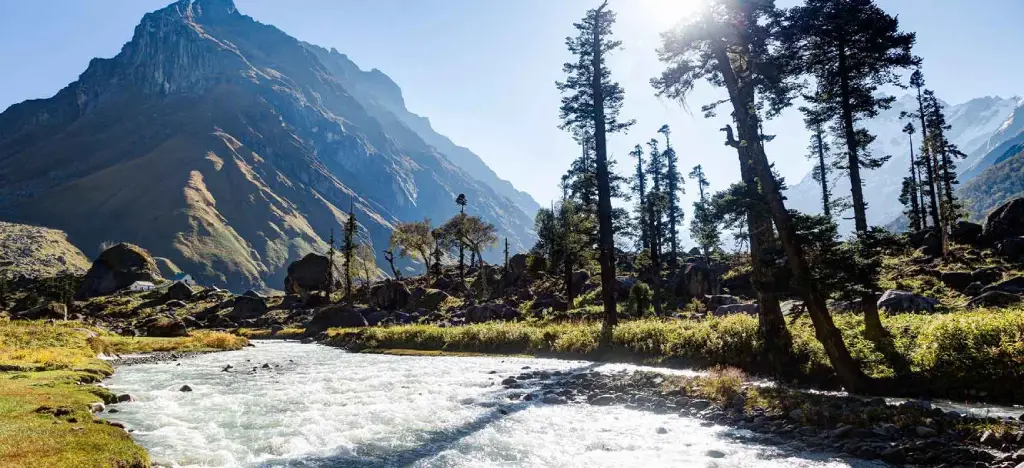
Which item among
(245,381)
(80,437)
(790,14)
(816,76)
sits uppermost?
(790,14)

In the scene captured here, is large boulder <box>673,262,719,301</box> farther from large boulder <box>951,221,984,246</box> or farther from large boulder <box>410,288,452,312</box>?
large boulder <box>410,288,452,312</box>

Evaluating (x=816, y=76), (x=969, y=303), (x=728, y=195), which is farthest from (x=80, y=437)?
(x=969, y=303)

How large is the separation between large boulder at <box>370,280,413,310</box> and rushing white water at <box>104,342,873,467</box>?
46555mm

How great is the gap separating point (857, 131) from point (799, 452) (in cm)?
2398

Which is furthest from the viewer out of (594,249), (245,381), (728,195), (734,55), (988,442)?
(594,249)

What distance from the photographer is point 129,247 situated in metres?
118

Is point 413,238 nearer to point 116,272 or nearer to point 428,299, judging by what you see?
point 428,299

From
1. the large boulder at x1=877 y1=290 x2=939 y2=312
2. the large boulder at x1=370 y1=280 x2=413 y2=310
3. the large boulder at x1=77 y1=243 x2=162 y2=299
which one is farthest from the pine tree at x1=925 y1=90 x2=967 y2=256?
the large boulder at x1=77 y1=243 x2=162 y2=299

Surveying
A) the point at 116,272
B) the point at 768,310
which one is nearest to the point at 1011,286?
the point at 768,310

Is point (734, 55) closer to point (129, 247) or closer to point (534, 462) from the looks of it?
point (534, 462)

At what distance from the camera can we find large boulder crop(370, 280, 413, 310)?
228ft

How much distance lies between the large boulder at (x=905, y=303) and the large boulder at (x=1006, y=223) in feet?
84.2

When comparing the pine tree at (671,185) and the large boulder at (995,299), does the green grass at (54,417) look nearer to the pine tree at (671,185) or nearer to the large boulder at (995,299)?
the large boulder at (995,299)

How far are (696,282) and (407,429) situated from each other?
39.0m
